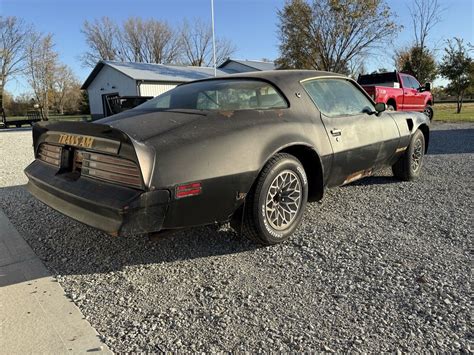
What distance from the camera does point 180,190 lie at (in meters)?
2.33

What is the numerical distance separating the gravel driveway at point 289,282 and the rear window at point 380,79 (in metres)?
9.18

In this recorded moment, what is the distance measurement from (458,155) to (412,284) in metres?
5.72

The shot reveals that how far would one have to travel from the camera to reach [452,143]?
875cm

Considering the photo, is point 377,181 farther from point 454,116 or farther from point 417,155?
point 454,116

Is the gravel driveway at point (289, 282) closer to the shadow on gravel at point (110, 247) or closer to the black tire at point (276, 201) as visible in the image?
the shadow on gravel at point (110, 247)

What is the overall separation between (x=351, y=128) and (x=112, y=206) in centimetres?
250

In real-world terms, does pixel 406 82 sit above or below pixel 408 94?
above

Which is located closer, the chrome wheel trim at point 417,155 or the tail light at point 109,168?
the tail light at point 109,168

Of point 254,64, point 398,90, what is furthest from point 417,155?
point 254,64

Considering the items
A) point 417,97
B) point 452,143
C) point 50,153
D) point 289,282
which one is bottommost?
point 289,282

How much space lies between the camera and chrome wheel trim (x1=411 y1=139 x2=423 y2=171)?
492 centimetres

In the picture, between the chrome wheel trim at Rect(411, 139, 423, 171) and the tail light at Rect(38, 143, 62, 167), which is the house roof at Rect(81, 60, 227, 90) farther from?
the tail light at Rect(38, 143, 62, 167)

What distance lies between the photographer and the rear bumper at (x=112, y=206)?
2.22 metres

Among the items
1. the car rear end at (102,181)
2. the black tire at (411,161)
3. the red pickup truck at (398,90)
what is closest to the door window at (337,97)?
the black tire at (411,161)
